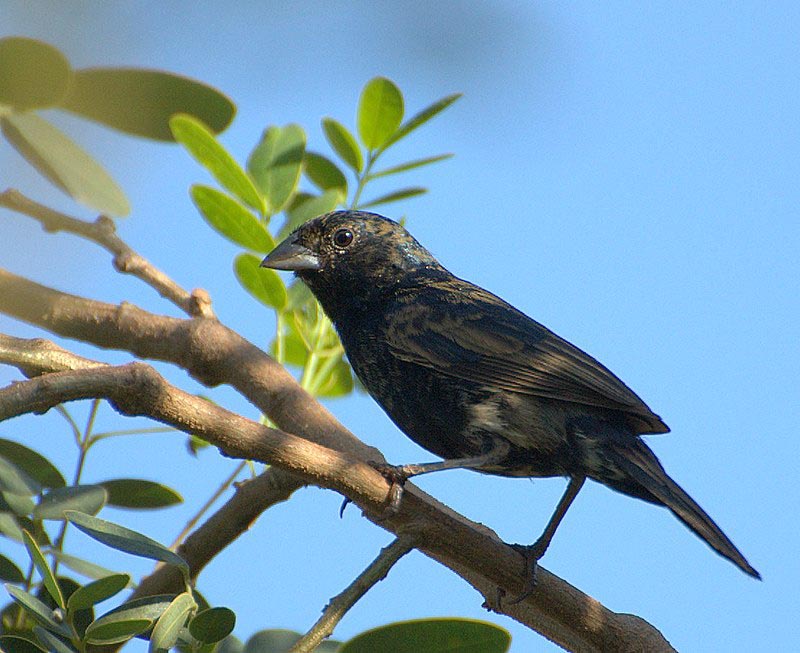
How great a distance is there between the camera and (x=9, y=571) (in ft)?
7.49

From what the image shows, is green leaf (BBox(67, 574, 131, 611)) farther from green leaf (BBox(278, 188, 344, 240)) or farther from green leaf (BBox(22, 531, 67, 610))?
green leaf (BBox(278, 188, 344, 240))

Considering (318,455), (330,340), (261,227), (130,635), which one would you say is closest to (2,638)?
(130,635)

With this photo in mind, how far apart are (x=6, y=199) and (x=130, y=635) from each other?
0.97 metres

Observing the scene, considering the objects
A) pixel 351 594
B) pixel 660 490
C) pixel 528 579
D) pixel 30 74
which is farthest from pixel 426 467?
pixel 30 74

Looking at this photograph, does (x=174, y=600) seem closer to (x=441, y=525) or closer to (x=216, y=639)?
(x=216, y=639)

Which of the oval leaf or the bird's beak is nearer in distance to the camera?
the oval leaf

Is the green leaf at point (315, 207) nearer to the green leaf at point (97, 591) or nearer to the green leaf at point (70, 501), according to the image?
the green leaf at point (70, 501)

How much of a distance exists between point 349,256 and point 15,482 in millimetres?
2464

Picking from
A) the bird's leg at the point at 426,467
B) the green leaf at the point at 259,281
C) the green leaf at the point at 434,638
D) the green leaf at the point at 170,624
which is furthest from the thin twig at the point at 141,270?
the green leaf at the point at 434,638

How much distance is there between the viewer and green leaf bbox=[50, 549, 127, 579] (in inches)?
92.5

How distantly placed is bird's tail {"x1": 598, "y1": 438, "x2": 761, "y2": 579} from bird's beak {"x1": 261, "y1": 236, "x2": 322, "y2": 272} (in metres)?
1.50

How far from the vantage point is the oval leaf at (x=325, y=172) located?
407cm

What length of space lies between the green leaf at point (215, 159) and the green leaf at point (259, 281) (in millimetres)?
194

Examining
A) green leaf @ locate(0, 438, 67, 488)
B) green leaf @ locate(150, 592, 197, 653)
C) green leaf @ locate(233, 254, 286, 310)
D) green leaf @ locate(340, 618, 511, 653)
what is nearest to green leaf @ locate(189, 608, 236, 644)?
green leaf @ locate(150, 592, 197, 653)
